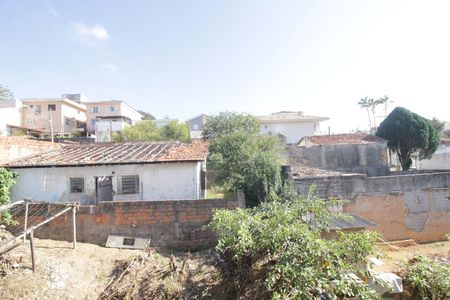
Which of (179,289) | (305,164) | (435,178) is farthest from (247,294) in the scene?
(305,164)

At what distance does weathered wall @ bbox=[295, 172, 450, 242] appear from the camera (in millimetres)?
12141

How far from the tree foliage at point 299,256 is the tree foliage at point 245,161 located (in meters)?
3.62

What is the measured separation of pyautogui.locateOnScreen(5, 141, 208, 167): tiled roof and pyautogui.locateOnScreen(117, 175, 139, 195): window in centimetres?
74

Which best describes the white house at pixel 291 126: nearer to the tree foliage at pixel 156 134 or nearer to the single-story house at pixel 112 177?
the tree foliage at pixel 156 134

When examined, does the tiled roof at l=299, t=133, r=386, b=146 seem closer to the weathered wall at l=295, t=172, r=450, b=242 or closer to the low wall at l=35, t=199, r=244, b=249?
the weathered wall at l=295, t=172, r=450, b=242

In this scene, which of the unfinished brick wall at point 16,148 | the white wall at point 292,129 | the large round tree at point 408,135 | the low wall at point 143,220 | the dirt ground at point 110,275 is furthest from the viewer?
the white wall at point 292,129

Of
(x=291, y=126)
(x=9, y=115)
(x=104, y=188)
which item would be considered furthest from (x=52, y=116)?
(x=104, y=188)

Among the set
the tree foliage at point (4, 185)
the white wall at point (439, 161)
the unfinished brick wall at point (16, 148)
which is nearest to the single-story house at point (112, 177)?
the unfinished brick wall at point (16, 148)

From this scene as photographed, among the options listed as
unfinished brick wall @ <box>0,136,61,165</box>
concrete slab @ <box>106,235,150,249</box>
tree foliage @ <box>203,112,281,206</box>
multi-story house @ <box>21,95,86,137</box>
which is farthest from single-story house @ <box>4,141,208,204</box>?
multi-story house @ <box>21,95,86,137</box>

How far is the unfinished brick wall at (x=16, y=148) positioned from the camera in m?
11.7

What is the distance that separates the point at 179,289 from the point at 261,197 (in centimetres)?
529

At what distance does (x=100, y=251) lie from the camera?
8.43 metres

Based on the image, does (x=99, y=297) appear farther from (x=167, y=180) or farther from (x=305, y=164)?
(x=305, y=164)

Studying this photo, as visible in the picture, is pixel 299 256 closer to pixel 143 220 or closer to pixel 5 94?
pixel 143 220
